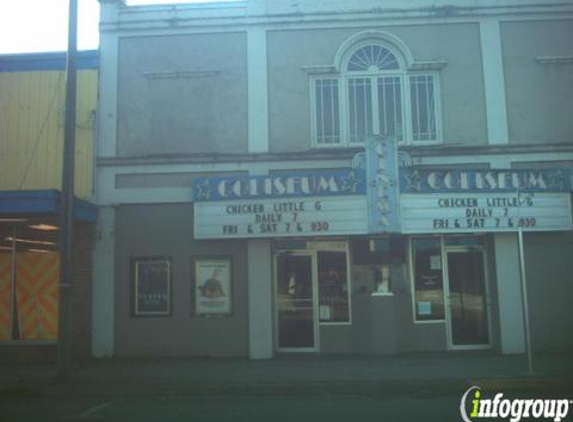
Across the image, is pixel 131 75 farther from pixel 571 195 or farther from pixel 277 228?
pixel 571 195

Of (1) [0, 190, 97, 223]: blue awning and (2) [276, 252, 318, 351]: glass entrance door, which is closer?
(1) [0, 190, 97, 223]: blue awning

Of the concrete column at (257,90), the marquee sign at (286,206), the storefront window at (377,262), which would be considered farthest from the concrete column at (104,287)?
the storefront window at (377,262)

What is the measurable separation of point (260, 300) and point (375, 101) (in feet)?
16.9

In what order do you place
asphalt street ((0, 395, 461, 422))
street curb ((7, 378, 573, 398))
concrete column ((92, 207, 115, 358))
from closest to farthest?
1. asphalt street ((0, 395, 461, 422))
2. street curb ((7, 378, 573, 398))
3. concrete column ((92, 207, 115, 358))

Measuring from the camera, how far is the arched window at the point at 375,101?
537 inches

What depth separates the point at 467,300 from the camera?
1359 centimetres

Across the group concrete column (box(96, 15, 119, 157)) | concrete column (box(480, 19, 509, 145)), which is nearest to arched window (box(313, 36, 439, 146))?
concrete column (box(480, 19, 509, 145))

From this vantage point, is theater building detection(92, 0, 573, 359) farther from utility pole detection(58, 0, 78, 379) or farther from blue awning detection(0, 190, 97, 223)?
utility pole detection(58, 0, 78, 379)

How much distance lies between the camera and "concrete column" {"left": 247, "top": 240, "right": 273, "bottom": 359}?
1307 centimetres

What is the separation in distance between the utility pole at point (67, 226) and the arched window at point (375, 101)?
524 cm

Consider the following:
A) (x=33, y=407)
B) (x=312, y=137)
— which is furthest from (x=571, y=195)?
(x=33, y=407)

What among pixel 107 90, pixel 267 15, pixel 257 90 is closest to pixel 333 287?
pixel 257 90

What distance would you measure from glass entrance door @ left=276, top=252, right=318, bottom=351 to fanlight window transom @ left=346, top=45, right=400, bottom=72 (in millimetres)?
4420

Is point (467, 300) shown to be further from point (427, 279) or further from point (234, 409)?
point (234, 409)
